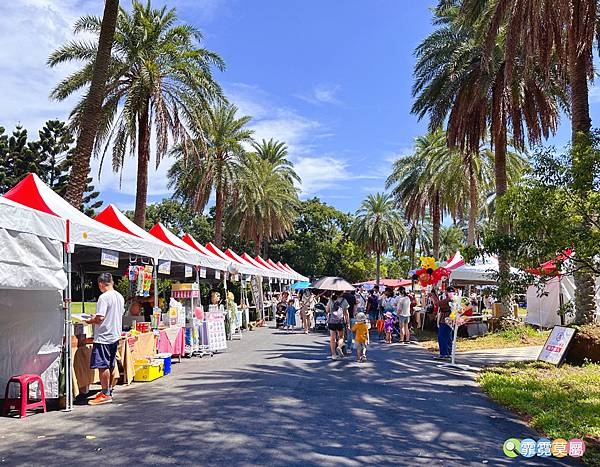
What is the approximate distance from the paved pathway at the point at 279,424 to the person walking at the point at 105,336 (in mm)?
350

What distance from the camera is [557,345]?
1276cm

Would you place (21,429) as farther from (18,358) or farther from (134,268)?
(134,268)

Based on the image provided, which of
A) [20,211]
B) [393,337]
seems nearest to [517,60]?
[393,337]

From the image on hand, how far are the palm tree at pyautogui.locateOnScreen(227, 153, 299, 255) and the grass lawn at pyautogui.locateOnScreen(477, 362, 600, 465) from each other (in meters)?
23.9

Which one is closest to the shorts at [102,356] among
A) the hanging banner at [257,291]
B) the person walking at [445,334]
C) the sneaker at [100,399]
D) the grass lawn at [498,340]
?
the sneaker at [100,399]

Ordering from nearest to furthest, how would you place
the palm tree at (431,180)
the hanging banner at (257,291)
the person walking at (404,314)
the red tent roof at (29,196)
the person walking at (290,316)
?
the red tent roof at (29,196), the person walking at (404,314), the person walking at (290,316), the hanging banner at (257,291), the palm tree at (431,180)

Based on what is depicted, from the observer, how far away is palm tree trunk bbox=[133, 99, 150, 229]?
19391 millimetres

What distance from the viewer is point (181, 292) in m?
15.0

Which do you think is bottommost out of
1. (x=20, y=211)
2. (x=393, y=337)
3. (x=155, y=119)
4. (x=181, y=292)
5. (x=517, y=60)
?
(x=393, y=337)

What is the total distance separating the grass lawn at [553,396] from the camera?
22.6 feet

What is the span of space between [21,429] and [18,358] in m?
1.47

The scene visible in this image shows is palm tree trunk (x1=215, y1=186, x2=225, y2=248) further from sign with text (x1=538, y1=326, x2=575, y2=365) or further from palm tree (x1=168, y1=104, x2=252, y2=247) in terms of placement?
sign with text (x1=538, y1=326, x2=575, y2=365)

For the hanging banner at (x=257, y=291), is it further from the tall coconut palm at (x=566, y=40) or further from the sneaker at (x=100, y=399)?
the sneaker at (x=100, y=399)

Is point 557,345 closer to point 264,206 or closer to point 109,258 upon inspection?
point 109,258
